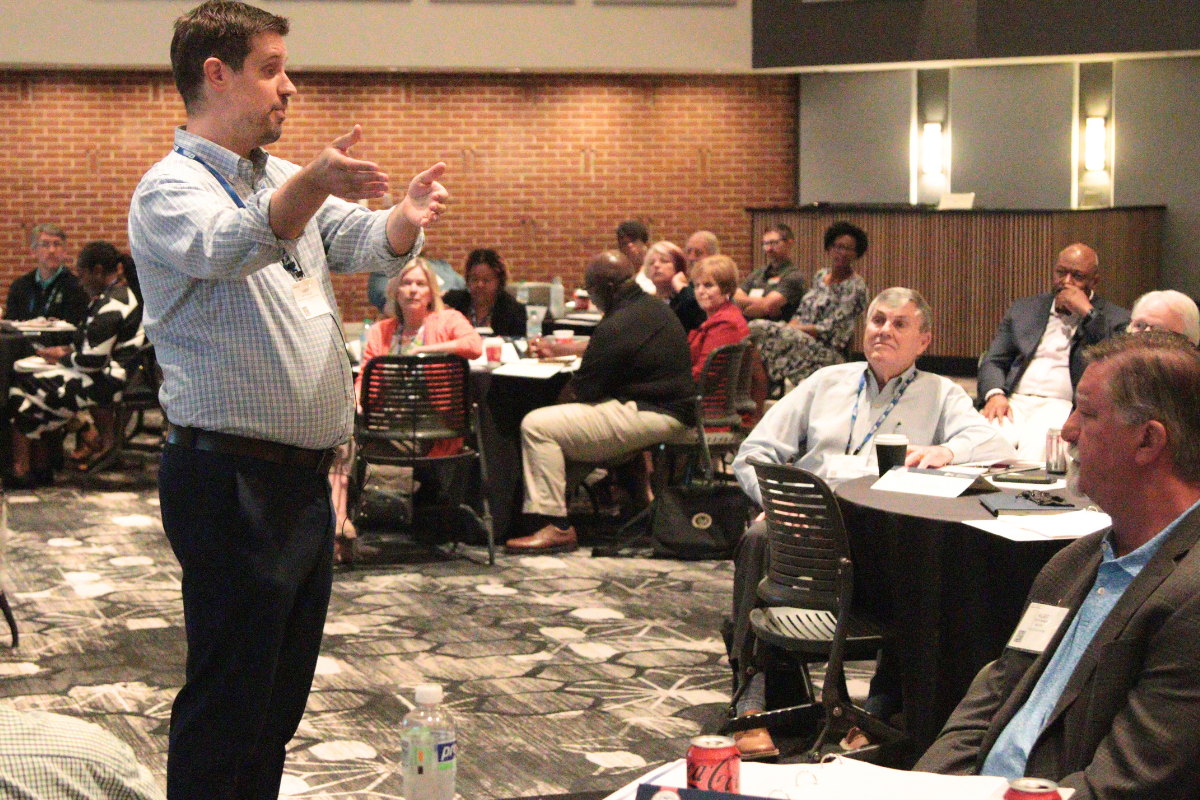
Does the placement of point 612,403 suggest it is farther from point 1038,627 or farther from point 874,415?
point 1038,627

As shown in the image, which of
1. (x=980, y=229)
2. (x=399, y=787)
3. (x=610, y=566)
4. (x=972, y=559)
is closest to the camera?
(x=972, y=559)

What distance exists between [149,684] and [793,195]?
431 inches

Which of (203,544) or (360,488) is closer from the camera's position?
(203,544)

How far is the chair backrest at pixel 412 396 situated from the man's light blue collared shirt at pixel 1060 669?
4206mm

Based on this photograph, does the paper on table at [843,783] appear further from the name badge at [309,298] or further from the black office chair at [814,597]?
the black office chair at [814,597]

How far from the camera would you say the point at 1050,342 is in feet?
20.8

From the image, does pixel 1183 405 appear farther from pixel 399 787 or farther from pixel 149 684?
pixel 149 684

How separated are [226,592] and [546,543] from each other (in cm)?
420

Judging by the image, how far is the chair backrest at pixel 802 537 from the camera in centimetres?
364

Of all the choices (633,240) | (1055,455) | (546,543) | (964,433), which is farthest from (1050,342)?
(633,240)

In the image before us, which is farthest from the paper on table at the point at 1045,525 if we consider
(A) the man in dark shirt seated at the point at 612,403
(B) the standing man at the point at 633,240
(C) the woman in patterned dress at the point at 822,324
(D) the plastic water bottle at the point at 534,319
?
(B) the standing man at the point at 633,240

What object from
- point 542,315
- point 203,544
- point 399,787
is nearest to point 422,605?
point 399,787

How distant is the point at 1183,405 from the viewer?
6.48 feet

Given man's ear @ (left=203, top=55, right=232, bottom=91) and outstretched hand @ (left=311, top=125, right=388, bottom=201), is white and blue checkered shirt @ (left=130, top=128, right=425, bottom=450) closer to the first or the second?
man's ear @ (left=203, top=55, right=232, bottom=91)
